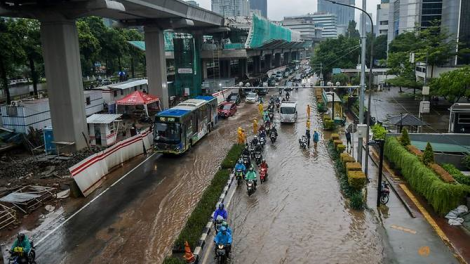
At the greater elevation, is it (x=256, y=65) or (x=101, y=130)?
(x=256, y=65)

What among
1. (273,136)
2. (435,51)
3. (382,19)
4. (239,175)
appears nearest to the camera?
(239,175)

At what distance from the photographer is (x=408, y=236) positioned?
13320mm

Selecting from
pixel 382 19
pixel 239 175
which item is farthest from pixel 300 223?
pixel 382 19

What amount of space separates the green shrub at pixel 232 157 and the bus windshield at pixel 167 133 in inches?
134

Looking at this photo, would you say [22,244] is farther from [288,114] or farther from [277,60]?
[277,60]

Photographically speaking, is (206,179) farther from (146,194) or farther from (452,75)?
(452,75)

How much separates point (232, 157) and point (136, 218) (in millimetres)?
8370

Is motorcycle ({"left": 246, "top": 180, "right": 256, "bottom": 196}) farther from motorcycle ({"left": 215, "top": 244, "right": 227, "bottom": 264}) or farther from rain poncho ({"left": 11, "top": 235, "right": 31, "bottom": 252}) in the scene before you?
rain poncho ({"left": 11, "top": 235, "right": 31, "bottom": 252})

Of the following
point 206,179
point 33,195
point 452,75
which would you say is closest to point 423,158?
point 206,179

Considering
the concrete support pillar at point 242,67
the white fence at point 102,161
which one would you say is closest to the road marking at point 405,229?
the white fence at point 102,161

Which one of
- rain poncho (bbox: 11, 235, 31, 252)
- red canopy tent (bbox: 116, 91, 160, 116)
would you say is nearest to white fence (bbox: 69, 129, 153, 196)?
rain poncho (bbox: 11, 235, 31, 252)

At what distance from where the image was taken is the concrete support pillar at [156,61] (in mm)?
42000

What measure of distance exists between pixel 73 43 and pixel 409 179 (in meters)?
21.3

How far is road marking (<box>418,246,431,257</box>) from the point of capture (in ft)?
39.4
